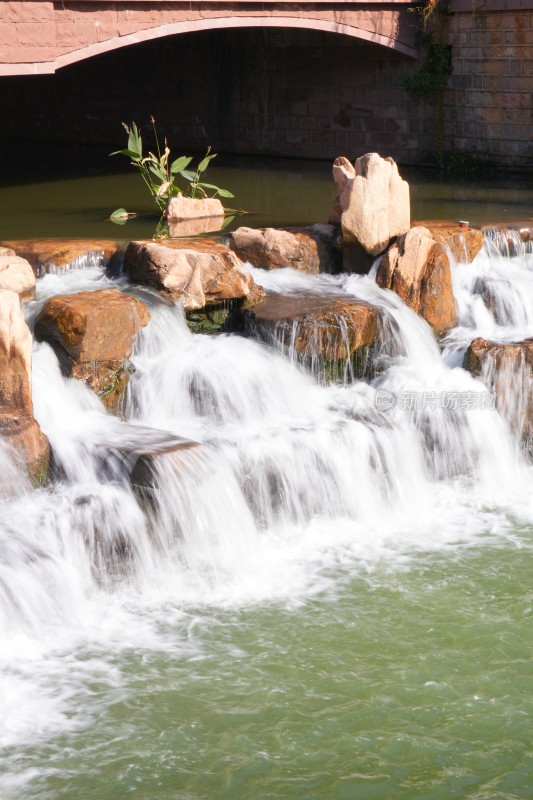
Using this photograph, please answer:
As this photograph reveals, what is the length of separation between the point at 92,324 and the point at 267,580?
6.16ft

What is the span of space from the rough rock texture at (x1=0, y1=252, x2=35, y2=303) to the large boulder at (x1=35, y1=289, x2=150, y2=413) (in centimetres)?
37

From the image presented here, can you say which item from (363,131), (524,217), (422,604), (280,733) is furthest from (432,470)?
(363,131)

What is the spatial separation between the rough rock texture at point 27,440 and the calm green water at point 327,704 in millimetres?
1120

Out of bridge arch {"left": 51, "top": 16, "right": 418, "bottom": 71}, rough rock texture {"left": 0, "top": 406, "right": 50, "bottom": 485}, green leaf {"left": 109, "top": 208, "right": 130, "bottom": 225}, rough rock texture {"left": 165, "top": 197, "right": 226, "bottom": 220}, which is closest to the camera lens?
rough rock texture {"left": 0, "top": 406, "right": 50, "bottom": 485}

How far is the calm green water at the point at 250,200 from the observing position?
959 centimetres

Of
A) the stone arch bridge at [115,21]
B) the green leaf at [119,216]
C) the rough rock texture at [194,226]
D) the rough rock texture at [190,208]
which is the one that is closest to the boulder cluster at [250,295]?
the rough rock texture at [194,226]

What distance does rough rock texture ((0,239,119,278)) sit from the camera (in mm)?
7598

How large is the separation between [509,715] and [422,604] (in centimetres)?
91

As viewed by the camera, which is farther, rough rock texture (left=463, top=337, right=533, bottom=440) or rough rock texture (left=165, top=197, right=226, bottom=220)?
rough rock texture (left=165, top=197, right=226, bottom=220)

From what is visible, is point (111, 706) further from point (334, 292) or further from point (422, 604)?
point (334, 292)

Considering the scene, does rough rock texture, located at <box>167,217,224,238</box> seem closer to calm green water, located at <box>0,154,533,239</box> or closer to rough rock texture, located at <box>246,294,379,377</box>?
calm green water, located at <box>0,154,533,239</box>

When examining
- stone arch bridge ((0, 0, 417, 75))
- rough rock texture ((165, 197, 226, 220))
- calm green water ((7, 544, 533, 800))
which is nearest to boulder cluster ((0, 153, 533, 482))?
rough rock texture ((165, 197, 226, 220))

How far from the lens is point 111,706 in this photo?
169 inches

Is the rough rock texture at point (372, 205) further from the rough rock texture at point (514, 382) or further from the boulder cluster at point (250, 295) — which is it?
the rough rock texture at point (514, 382)
